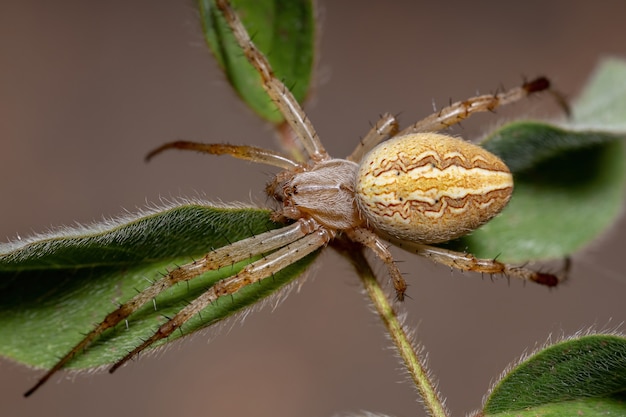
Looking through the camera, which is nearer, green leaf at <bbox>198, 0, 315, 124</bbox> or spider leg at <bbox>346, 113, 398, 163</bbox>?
green leaf at <bbox>198, 0, 315, 124</bbox>

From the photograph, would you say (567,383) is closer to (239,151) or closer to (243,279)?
(243,279)

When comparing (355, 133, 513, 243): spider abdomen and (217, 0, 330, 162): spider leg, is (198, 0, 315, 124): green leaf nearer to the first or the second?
(217, 0, 330, 162): spider leg

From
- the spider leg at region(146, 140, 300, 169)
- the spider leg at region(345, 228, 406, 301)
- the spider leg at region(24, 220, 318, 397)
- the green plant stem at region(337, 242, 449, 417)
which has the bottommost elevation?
the green plant stem at region(337, 242, 449, 417)

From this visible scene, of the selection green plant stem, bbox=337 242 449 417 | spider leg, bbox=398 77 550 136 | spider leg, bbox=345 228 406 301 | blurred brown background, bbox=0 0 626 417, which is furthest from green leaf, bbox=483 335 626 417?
blurred brown background, bbox=0 0 626 417

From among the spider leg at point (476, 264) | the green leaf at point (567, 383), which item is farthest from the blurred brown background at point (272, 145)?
the green leaf at point (567, 383)

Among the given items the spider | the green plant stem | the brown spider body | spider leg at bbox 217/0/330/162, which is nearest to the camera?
the green plant stem

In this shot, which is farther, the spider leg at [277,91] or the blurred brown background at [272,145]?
the blurred brown background at [272,145]

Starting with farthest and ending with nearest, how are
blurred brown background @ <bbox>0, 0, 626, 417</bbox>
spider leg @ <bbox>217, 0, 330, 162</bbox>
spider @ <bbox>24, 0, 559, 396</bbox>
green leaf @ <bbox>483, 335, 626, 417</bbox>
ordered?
blurred brown background @ <bbox>0, 0, 626, 417</bbox>, spider leg @ <bbox>217, 0, 330, 162</bbox>, spider @ <bbox>24, 0, 559, 396</bbox>, green leaf @ <bbox>483, 335, 626, 417</bbox>

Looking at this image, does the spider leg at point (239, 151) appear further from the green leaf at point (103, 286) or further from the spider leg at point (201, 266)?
the green leaf at point (103, 286)
